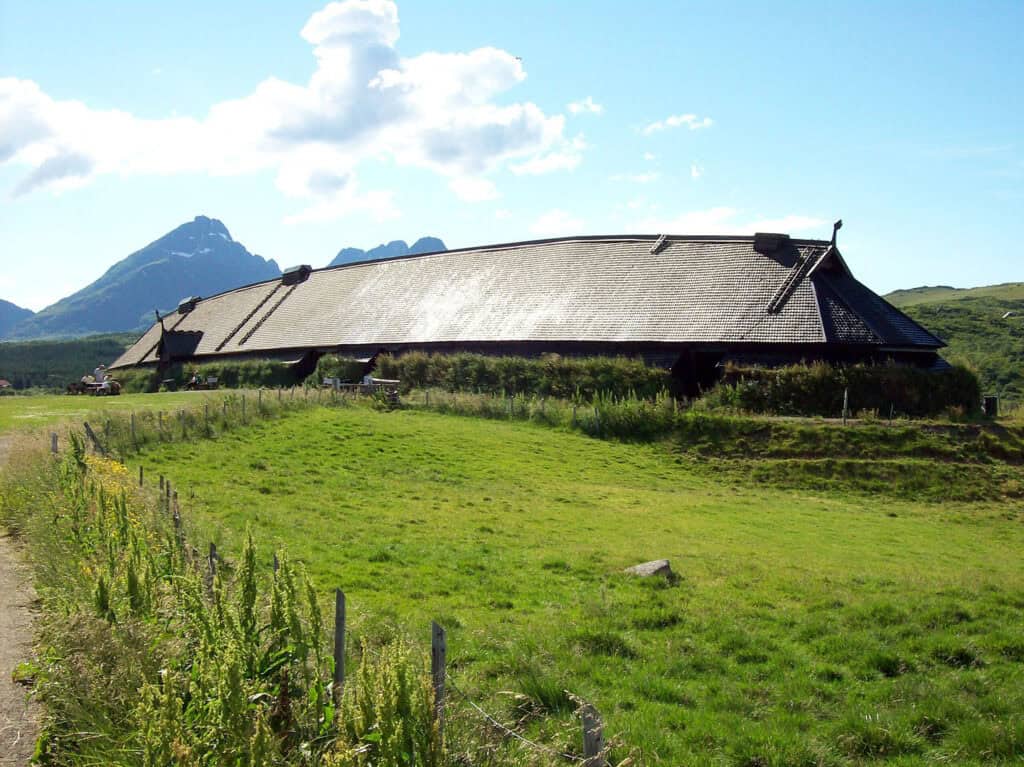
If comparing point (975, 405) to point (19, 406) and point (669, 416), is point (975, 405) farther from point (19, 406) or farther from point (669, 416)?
point (19, 406)

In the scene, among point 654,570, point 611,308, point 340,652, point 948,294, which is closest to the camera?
point 340,652

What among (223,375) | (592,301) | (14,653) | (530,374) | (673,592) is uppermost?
(592,301)

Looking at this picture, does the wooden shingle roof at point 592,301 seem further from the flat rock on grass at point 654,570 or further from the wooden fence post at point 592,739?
the wooden fence post at point 592,739

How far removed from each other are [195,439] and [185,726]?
20114 mm

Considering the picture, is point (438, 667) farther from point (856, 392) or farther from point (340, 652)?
point (856, 392)

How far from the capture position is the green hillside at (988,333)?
6481cm

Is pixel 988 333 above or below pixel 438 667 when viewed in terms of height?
above

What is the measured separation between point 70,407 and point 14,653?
28.3m

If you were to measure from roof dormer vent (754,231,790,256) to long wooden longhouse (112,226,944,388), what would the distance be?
5 centimetres

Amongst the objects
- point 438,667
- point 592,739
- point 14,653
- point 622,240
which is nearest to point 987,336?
point 622,240

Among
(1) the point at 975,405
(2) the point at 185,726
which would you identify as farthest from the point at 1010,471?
(2) the point at 185,726

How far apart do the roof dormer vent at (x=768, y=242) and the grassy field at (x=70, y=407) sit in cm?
2657

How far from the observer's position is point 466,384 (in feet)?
125

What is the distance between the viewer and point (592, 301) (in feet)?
132
